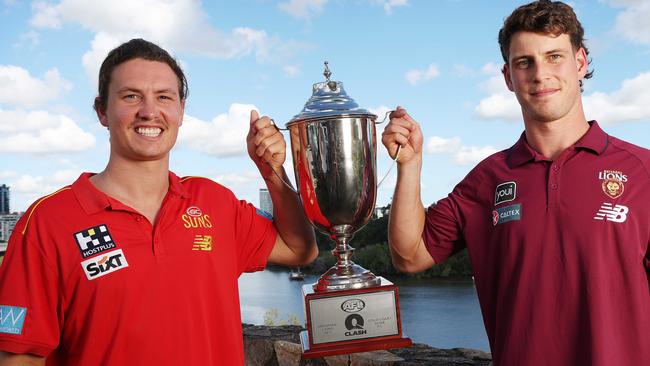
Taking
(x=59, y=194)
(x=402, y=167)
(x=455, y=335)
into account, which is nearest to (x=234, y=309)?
(x=59, y=194)

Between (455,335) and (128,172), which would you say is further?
(455,335)

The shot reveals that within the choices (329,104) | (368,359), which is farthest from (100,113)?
(368,359)

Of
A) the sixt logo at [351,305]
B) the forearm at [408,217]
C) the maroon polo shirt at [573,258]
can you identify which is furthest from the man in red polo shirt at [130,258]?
the maroon polo shirt at [573,258]

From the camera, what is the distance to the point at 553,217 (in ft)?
6.34

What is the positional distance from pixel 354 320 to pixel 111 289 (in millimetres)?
878

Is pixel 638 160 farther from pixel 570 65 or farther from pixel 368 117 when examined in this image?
pixel 368 117

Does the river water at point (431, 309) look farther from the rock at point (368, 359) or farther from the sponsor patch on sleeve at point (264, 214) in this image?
the sponsor patch on sleeve at point (264, 214)

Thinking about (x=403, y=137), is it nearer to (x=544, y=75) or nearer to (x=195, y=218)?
(x=544, y=75)

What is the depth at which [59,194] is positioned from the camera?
1.87 m

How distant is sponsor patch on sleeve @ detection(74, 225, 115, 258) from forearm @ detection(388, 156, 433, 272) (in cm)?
94

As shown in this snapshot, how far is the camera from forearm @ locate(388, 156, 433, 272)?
2211 mm

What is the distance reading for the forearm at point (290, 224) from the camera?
87.5 inches

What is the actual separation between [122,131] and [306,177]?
0.72 m

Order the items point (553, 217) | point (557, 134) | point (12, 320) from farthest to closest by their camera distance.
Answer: point (557, 134)
point (553, 217)
point (12, 320)
